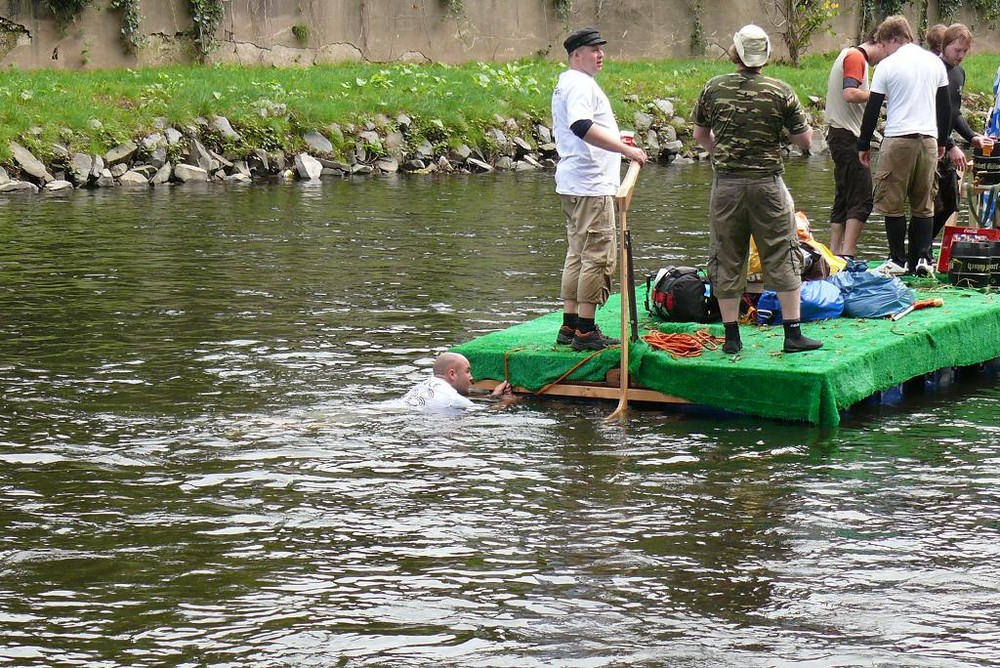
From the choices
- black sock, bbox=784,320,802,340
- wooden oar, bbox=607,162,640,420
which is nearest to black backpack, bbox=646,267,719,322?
wooden oar, bbox=607,162,640,420

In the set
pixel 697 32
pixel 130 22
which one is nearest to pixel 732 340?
pixel 130 22

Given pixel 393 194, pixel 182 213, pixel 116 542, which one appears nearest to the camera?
pixel 116 542

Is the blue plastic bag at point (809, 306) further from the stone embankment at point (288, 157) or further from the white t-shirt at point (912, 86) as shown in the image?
the stone embankment at point (288, 157)

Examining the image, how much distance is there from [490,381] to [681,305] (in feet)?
4.24

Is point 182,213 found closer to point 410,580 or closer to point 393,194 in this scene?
point 393,194

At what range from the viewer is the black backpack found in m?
9.38

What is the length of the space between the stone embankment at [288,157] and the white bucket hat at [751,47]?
47.9 feet

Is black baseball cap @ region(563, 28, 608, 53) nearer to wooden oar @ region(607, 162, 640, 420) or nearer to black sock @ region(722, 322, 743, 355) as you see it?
wooden oar @ region(607, 162, 640, 420)

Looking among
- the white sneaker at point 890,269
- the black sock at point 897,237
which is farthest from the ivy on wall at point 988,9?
the white sneaker at point 890,269

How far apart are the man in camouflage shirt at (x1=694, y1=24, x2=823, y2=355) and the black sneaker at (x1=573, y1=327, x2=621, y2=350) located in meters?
0.77

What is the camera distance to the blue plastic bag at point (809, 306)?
9.38 m

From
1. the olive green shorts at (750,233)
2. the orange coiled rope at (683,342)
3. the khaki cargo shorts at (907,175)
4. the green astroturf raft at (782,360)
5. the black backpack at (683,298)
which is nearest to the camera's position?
the green astroturf raft at (782,360)

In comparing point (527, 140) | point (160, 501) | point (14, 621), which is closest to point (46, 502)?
point (160, 501)

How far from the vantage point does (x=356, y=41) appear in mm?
30844
